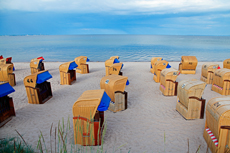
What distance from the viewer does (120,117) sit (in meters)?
Answer: 7.14

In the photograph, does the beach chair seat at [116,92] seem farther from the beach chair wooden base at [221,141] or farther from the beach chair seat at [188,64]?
the beach chair seat at [188,64]

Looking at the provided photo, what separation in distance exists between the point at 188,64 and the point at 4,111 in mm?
14273

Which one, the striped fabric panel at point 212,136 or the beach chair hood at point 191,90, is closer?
the striped fabric panel at point 212,136

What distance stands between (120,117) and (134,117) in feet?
2.14

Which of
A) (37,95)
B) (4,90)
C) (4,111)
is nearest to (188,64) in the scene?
(37,95)

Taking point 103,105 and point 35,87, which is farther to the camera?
point 35,87

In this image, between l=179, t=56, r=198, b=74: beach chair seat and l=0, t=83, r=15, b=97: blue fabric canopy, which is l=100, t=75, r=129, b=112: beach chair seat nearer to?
l=0, t=83, r=15, b=97: blue fabric canopy

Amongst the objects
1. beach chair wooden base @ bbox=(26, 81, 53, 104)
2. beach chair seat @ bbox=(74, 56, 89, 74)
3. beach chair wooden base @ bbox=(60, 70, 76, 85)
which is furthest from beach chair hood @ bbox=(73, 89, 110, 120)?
beach chair seat @ bbox=(74, 56, 89, 74)

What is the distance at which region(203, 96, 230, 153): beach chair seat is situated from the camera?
4.35 metres

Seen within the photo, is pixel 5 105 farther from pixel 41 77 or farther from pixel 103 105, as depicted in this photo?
pixel 103 105

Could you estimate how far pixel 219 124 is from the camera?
441 cm

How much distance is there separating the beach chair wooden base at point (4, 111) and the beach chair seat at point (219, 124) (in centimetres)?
801

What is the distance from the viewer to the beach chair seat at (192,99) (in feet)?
21.5

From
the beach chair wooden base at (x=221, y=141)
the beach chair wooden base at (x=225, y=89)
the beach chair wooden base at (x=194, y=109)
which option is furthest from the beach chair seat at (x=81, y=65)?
the beach chair wooden base at (x=221, y=141)
